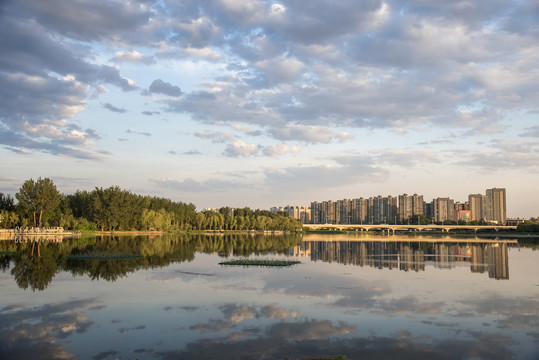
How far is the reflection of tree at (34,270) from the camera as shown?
2480 cm

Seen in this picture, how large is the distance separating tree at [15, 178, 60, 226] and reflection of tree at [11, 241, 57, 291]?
52.9 m

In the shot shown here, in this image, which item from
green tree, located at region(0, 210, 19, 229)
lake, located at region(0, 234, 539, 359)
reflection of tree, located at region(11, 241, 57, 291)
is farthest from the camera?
green tree, located at region(0, 210, 19, 229)

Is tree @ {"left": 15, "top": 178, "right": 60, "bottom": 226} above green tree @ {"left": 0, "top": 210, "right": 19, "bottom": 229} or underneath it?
above

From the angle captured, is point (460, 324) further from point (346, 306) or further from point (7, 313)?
point (7, 313)

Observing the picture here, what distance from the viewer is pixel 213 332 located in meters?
14.9

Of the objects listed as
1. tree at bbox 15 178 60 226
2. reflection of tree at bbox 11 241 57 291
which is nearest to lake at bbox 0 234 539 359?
reflection of tree at bbox 11 241 57 291

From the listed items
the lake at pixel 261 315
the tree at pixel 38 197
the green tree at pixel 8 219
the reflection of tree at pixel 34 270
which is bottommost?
the lake at pixel 261 315

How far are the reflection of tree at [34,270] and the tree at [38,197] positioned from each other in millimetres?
52910

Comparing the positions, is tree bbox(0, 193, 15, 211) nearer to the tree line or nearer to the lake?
the tree line

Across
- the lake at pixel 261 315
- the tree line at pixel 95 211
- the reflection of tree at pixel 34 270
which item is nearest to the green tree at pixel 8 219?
the tree line at pixel 95 211

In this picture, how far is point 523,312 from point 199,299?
48.2ft

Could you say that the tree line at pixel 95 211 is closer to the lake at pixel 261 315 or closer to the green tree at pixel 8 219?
the green tree at pixel 8 219

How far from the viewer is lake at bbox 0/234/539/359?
43.1ft

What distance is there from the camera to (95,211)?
10450cm
